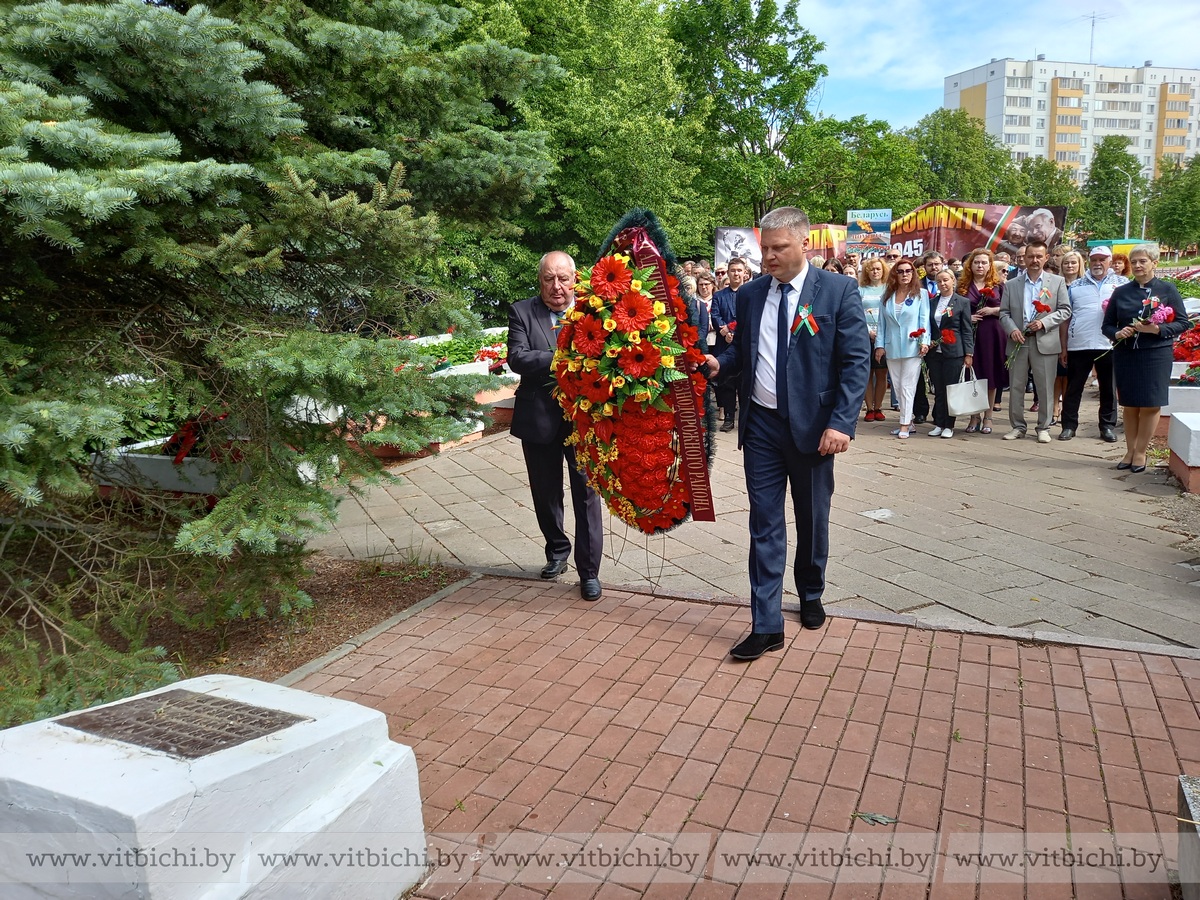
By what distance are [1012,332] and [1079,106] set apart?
120007 mm

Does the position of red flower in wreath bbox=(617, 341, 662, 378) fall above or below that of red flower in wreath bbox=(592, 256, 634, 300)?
below

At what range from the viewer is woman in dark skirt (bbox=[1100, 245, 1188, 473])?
809cm

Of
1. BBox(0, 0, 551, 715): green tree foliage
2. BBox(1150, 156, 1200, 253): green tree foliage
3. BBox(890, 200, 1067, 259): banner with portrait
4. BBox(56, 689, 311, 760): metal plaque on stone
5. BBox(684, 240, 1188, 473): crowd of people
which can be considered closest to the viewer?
BBox(56, 689, 311, 760): metal plaque on stone

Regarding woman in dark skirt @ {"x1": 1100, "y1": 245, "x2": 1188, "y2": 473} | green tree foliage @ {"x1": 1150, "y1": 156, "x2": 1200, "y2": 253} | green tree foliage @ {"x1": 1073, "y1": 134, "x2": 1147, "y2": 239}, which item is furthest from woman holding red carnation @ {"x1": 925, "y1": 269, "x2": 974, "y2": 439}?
green tree foliage @ {"x1": 1073, "y1": 134, "x2": 1147, "y2": 239}

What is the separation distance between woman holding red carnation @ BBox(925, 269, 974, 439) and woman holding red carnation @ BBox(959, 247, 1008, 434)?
404mm

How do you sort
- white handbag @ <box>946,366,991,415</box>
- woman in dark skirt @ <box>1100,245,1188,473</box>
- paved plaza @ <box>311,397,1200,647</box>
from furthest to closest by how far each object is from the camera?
white handbag @ <box>946,366,991,415</box> → woman in dark skirt @ <box>1100,245,1188,473</box> → paved plaza @ <box>311,397,1200,647</box>

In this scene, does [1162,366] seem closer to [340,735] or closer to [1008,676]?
[1008,676]

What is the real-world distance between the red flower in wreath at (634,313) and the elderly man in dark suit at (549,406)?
35.1 inches

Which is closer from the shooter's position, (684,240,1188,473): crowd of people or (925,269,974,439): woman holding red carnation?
(684,240,1188,473): crowd of people

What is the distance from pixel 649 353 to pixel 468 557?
275cm

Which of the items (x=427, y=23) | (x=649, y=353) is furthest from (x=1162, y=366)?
(x=427, y=23)

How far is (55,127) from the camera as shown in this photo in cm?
337

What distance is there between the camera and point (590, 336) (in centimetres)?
466

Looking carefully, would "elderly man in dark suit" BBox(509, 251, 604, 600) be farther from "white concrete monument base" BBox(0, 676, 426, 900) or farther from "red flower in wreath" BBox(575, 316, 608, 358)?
"white concrete monument base" BBox(0, 676, 426, 900)
